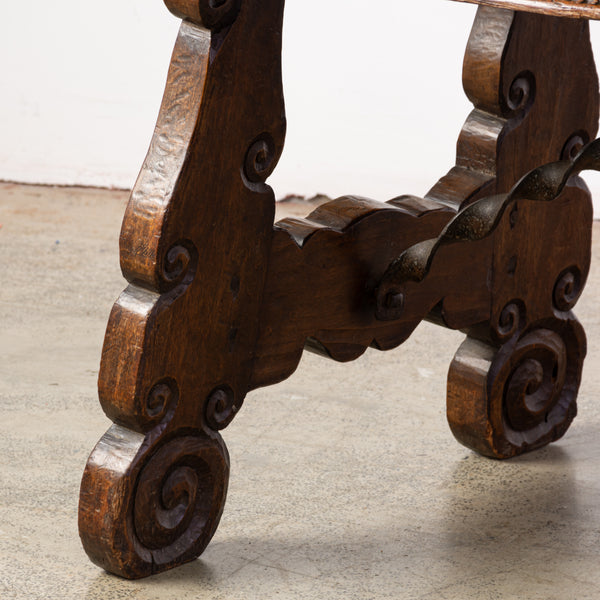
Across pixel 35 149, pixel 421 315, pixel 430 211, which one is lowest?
pixel 35 149

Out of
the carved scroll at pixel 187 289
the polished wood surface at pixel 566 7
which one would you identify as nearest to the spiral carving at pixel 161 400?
the carved scroll at pixel 187 289

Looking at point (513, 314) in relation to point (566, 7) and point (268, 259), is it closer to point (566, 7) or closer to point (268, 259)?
point (268, 259)

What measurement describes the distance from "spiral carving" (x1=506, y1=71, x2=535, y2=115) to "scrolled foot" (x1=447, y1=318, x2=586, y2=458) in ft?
1.14

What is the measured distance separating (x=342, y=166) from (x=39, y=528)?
2.59 meters

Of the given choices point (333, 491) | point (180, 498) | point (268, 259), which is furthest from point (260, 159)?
point (333, 491)

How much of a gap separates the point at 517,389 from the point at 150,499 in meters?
0.67

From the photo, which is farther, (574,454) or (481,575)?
(574,454)

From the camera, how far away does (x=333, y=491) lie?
1611mm

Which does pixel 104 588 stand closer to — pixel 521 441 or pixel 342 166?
pixel 521 441

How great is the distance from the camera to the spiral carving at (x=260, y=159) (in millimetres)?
1300

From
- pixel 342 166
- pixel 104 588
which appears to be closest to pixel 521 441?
pixel 104 588

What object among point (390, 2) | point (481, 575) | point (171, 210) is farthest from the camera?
point (390, 2)

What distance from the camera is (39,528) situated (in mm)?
1455

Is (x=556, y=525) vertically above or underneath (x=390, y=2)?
underneath
